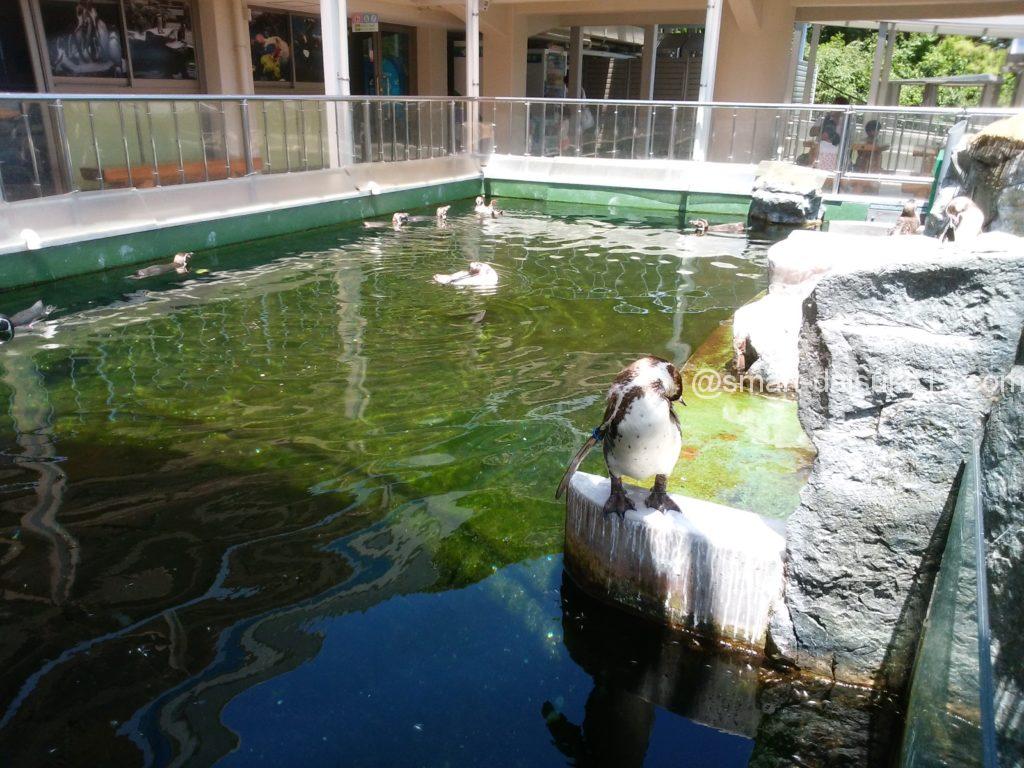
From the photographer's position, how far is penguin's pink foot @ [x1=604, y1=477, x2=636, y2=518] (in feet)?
11.8

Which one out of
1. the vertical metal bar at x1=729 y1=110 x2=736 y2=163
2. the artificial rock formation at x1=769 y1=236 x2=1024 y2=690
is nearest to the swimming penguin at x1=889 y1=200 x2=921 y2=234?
the vertical metal bar at x1=729 y1=110 x2=736 y2=163

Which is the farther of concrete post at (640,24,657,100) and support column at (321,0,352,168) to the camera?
concrete post at (640,24,657,100)

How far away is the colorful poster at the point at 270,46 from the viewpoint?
54.1ft

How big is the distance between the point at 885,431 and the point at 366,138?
40.4ft

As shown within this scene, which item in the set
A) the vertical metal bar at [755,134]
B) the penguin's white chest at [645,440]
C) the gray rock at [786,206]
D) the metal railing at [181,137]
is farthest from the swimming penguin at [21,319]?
the vertical metal bar at [755,134]

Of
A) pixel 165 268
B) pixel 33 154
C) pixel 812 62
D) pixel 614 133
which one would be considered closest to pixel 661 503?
pixel 165 268

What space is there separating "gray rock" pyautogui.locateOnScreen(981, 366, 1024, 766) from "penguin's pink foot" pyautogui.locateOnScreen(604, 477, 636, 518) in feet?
4.75

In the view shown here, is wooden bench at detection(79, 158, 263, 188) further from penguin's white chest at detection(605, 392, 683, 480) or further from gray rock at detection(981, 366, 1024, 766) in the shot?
gray rock at detection(981, 366, 1024, 766)

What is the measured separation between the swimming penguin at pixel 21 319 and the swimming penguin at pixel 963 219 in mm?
8265

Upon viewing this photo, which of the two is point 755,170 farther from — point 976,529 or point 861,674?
point 976,529

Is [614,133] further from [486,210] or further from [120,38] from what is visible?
[120,38]

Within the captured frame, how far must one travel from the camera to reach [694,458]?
4.76 m

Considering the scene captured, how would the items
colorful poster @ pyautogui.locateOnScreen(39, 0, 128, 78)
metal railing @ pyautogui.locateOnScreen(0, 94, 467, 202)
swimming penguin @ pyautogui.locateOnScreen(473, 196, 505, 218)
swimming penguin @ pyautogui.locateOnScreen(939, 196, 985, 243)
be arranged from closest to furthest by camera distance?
1. swimming penguin @ pyautogui.locateOnScreen(939, 196, 985, 243)
2. metal railing @ pyautogui.locateOnScreen(0, 94, 467, 202)
3. colorful poster @ pyautogui.locateOnScreen(39, 0, 128, 78)
4. swimming penguin @ pyautogui.locateOnScreen(473, 196, 505, 218)

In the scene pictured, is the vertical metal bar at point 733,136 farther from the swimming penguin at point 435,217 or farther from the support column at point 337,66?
the support column at point 337,66
